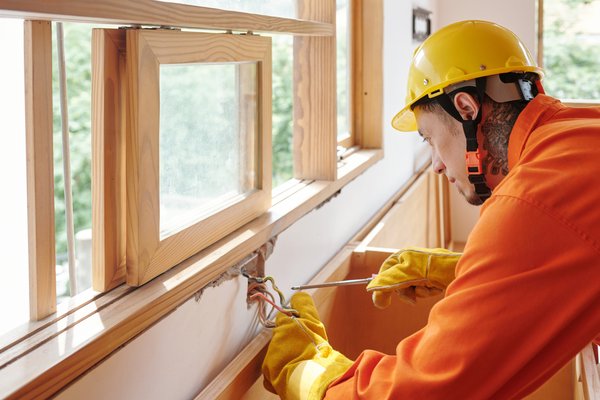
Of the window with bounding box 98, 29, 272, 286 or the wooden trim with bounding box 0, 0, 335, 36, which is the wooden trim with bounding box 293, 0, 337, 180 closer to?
→ the window with bounding box 98, 29, 272, 286

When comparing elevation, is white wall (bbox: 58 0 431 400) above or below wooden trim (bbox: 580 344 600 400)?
above

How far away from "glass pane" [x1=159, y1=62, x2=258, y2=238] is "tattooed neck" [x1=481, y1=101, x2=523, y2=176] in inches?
23.7

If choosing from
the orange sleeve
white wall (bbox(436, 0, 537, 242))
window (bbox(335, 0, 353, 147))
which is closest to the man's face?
the orange sleeve

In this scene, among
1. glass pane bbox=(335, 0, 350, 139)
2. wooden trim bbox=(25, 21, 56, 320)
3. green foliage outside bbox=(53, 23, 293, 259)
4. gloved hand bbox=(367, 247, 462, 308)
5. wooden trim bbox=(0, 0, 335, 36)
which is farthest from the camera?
glass pane bbox=(335, 0, 350, 139)

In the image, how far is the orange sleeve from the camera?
47.6 inches

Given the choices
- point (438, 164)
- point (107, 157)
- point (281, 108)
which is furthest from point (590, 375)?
point (281, 108)

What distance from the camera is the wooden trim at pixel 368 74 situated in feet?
10.9

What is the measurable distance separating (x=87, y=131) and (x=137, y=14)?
448 cm

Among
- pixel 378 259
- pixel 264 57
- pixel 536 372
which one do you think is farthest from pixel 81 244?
pixel 536 372

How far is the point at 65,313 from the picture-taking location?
126cm

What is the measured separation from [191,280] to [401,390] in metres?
0.46

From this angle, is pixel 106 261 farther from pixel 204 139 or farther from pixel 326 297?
pixel 326 297

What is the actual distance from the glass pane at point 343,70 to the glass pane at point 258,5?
691mm

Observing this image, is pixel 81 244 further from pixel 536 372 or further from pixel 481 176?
pixel 536 372
